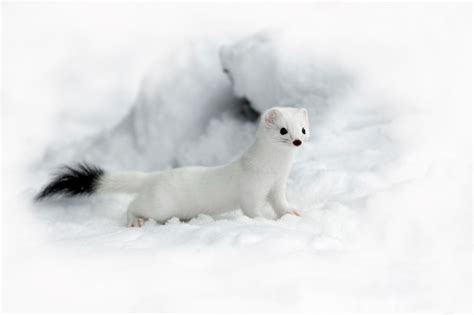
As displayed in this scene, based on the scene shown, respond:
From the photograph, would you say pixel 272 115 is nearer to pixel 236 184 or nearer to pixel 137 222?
pixel 236 184

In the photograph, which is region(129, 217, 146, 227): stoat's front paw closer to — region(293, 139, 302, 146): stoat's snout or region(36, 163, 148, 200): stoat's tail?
region(36, 163, 148, 200): stoat's tail

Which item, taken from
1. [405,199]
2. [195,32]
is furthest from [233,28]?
[405,199]

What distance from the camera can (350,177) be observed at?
86.4 inches

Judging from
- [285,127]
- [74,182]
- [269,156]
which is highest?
[285,127]

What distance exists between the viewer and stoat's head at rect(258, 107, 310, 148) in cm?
188

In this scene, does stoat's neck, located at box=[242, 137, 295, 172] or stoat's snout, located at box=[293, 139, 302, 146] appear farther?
stoat's neck, located at box=[242, 137, 295, 172]

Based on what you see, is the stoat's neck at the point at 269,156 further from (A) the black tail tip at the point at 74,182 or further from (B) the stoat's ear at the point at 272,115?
(A) the black tail tip at the point at 74,182

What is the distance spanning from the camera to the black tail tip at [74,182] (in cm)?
229

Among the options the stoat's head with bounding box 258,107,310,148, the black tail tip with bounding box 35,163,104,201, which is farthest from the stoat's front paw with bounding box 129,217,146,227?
the stoat's head with bounding box 258,107,310,148

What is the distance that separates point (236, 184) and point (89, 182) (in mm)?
662

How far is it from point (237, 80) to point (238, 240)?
1861 millimetres

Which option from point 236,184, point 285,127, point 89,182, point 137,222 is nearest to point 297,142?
point 285,127

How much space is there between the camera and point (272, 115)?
6.34 ft

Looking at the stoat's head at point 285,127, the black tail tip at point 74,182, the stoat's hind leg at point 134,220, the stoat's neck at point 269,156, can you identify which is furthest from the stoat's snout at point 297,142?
the black tail tip at point 74,182
